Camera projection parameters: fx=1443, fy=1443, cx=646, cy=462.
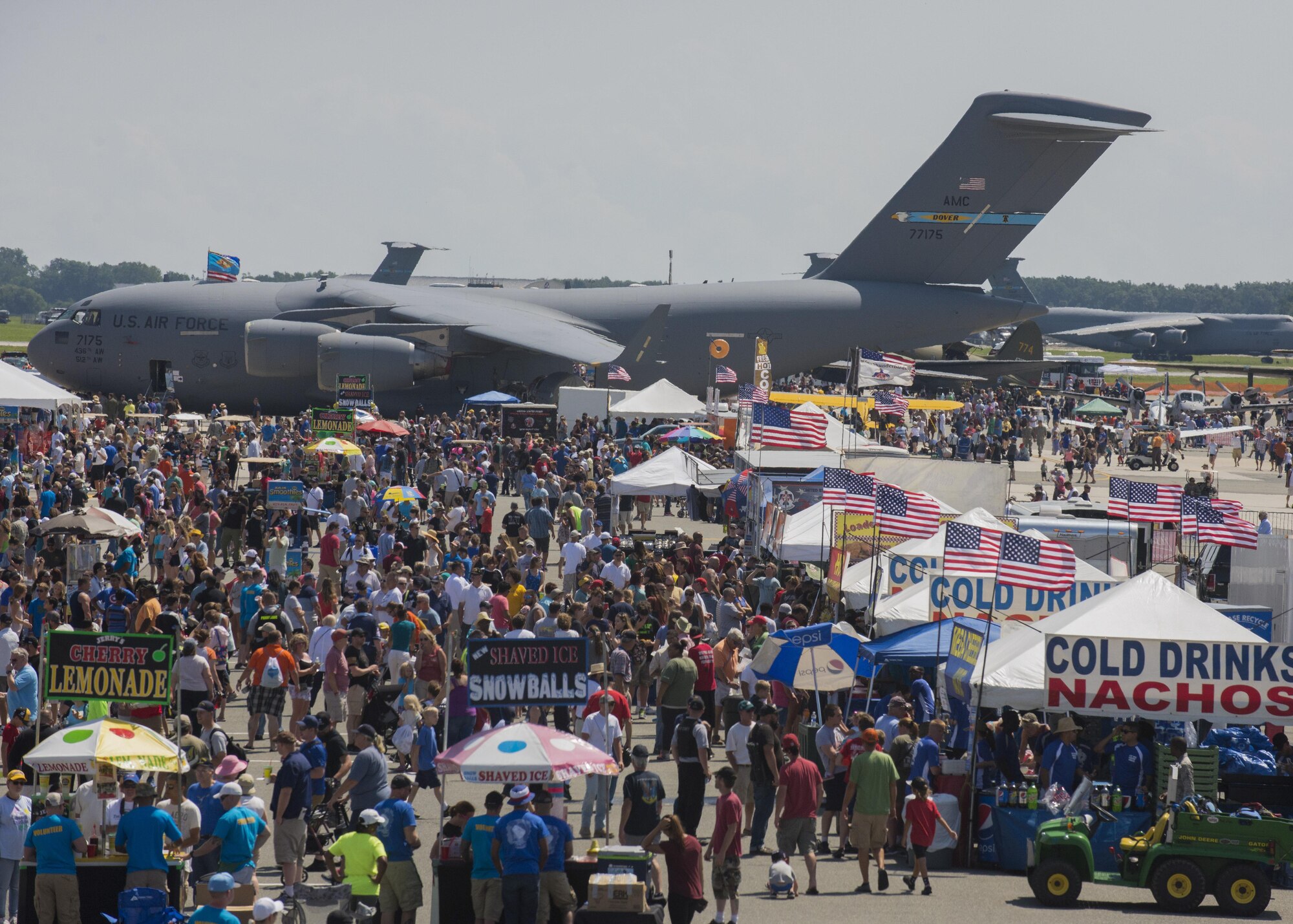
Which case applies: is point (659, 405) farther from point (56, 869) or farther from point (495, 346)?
point (56, 869)

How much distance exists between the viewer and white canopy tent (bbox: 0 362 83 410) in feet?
69.9

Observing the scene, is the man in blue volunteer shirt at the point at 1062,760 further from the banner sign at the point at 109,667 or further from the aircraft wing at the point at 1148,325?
the aircraft wing at the point at 1148,325

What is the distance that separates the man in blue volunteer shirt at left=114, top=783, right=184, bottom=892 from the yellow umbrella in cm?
1628

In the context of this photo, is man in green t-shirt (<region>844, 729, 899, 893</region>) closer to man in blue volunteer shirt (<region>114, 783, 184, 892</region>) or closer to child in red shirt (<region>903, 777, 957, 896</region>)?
child in red shirt (<region>903, 777, 957, 896</region>)

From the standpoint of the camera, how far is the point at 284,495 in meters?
21.6

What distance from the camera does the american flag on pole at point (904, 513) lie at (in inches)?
680

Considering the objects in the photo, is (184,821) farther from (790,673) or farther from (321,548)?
(321,548)

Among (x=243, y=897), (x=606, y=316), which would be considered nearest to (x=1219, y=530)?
(x=243, y=897)

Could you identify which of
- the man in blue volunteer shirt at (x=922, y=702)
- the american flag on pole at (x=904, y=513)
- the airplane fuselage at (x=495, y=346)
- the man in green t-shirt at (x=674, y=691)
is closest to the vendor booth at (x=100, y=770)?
the man in green t-shirt at (x=674, y=691)

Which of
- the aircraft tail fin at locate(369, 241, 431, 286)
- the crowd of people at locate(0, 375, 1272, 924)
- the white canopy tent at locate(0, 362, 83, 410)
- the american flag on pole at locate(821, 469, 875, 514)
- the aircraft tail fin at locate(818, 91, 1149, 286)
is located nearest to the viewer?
the crowd of people at locate(0, 375, 1272, 924)

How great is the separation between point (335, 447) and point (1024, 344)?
2825 centimetres

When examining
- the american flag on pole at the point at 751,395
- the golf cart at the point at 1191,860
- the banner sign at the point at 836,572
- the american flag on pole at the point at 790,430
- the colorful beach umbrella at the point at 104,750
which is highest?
the american flag on pole at the point at 751,395

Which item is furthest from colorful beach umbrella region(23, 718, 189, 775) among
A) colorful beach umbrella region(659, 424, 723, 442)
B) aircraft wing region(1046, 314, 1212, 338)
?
aircraft wing region(1046, 314, 1212, 338)

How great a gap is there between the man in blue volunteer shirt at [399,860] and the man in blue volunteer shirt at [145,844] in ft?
4.44
